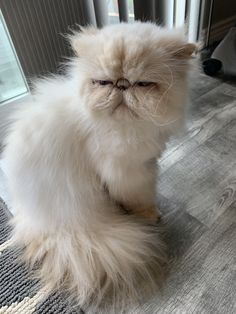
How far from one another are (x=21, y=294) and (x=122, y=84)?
624 millimetres

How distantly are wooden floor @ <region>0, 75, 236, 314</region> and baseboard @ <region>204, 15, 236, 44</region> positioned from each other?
2.66 ft

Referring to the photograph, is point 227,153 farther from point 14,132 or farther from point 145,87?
point 14,132

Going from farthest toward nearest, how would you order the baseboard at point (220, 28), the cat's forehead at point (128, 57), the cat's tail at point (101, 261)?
the baseboard at point (220, 28) → the cat's tail at point (101, 261) → the cat's forehead at point (128, 57)

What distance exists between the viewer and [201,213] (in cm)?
88

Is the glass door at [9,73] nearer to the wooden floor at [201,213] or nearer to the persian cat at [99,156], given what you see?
the wooden floor at [201,213]

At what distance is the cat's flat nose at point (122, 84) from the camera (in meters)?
0.52

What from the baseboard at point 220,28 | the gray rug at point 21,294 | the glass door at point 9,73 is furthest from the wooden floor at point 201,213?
the baseboard at point 220,28

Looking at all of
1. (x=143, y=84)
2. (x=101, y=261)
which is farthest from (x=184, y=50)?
(x=101, y=261)

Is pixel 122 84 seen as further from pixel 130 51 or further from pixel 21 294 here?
pixel 21 294

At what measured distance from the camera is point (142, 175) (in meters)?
0.70

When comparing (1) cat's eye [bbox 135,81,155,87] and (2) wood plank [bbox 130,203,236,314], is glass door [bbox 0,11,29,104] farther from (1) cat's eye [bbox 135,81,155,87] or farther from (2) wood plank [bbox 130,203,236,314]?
(2) wood plank [bbox 130,203,236,314]

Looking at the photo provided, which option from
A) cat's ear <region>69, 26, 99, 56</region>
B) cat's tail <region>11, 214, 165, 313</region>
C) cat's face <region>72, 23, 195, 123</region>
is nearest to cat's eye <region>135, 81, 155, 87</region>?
cat's face <region>72, 23, 195, 123</region>

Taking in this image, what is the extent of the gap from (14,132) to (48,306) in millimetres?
467

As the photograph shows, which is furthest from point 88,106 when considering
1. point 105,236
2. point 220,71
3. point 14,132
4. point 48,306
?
point 220,71
